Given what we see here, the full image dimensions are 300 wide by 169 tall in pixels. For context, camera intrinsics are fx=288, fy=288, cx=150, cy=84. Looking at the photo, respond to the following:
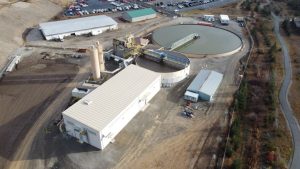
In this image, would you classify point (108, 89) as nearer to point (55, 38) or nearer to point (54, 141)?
point (54, 141)

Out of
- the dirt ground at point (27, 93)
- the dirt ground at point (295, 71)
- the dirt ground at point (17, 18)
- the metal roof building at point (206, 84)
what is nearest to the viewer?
the dirt ground at point (27, 93)

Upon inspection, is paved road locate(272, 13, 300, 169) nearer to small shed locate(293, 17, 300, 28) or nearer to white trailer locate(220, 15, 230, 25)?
small shed locate(293, 17, 300, 28)

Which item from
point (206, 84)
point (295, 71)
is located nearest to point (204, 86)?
point (206, 84)

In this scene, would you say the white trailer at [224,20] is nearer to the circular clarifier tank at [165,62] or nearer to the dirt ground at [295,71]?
the dirt ground at [295,71]

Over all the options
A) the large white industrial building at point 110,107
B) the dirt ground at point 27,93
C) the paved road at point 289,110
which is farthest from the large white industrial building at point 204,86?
the dirt ground at point 27,93

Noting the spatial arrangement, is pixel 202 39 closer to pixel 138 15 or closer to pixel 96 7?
pixel 138 15

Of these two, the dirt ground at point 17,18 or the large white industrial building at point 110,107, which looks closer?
the large white industrial building at point 110,107

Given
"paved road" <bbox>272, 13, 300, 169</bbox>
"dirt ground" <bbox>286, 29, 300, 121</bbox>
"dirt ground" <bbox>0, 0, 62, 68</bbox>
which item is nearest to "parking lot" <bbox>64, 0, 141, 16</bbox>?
"dirt ground" <bbox>0, 0, 62, 68</bbox>
